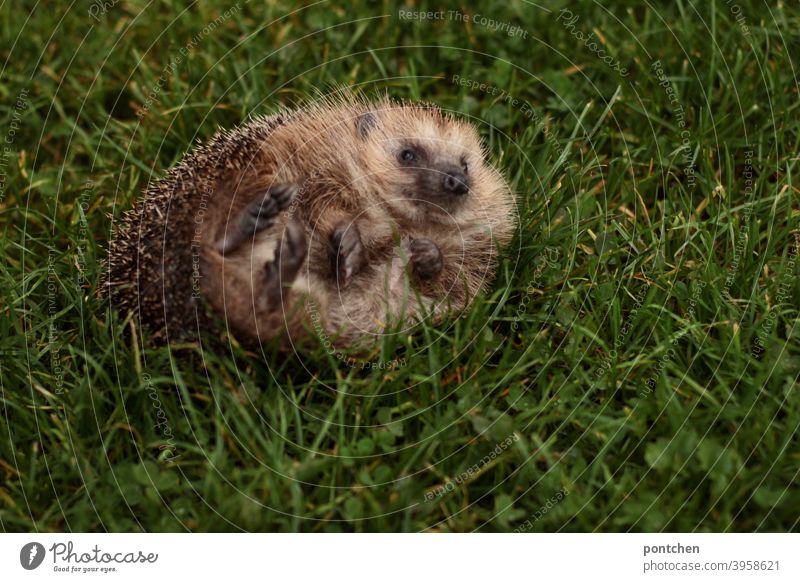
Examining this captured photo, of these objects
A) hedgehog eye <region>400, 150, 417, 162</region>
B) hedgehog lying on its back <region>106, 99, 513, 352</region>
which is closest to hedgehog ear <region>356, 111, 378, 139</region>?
hedgehog lying on its back <region>106, 99, 513, 352</region>

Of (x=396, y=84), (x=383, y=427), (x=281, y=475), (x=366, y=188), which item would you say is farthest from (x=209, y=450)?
(x=396, y=84)

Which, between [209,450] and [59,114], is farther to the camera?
[59,114]

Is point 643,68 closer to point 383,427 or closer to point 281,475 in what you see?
point 383,427

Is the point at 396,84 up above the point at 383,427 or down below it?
above

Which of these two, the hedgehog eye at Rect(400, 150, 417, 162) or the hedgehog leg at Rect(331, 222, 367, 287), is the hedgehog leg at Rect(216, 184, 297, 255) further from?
the hedgehog eye at Rect(400, 150, 417, 162)

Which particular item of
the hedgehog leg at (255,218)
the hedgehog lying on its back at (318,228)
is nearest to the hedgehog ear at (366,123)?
the hedgehog lying on its back at (318,228)
